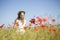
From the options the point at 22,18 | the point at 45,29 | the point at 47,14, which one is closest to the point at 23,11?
the point at 22,18

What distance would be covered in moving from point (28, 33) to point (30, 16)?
298 millimetres

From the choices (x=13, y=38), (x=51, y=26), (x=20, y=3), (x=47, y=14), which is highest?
(x=20, y=3)

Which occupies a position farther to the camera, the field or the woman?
the woman

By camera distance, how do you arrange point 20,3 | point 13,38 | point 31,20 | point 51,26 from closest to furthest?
1. point 13,38
2. point 51,26
3. point 31,20
4. point 20,3

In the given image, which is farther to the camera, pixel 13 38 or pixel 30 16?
pixel 30 16

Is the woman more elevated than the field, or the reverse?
the woman

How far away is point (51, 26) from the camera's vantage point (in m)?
1.68

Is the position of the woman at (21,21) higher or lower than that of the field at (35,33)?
higher

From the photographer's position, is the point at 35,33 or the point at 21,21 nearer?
the point at 35,33

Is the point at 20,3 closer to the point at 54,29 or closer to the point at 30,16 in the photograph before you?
the point at 30,16

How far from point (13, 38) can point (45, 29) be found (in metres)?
0.35

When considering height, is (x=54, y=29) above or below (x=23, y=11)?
below

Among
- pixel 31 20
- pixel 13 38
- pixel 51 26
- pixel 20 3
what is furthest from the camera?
pixel 20 3

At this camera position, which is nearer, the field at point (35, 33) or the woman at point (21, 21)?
the field at point (35, 33)
